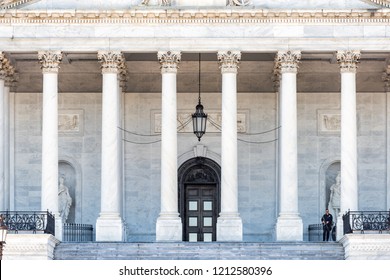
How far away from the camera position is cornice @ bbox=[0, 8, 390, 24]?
7131 centimetres

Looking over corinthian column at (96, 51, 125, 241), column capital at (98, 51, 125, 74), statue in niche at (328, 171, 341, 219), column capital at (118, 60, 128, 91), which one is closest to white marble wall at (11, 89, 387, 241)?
statue in niche at (328, 171, 341, 219)

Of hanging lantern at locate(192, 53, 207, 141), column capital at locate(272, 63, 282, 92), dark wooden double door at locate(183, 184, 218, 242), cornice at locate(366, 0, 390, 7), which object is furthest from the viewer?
dark wooden double door at locate(183, 184, 218, 242)

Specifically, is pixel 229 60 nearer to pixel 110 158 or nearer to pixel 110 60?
pixel 110 60

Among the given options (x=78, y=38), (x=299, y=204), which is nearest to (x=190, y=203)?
(x=299, y=204)

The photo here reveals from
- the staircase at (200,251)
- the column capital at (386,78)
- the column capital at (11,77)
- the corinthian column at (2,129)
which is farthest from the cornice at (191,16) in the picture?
the staircase at (200,251)

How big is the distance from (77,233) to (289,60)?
11950mm

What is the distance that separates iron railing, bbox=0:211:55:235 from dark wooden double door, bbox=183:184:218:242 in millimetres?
9140

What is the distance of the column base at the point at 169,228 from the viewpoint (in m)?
70.6

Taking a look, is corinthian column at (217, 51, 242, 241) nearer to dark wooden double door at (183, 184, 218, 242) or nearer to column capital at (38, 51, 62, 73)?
dark wooden double door at (183, 184, 218, 242)

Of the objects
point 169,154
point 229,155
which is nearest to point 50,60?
point 169,154

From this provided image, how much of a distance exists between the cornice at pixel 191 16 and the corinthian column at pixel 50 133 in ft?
5.25

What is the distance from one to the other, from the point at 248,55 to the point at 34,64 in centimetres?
951

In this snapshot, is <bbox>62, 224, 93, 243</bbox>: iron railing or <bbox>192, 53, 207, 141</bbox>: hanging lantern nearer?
<bbox>192, 53, 207, 141</bbox>: hanging lantern

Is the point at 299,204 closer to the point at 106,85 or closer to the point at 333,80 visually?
the point at 333,80
